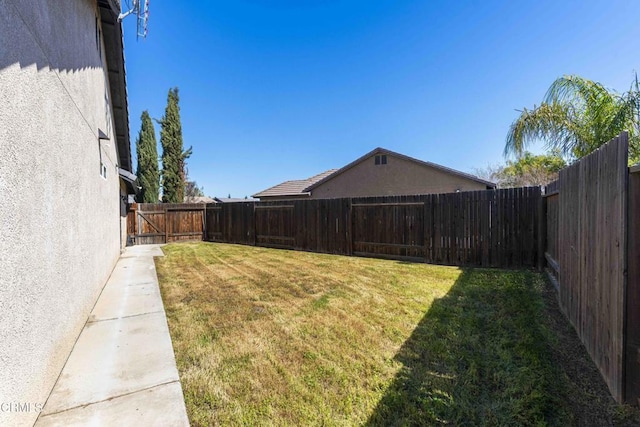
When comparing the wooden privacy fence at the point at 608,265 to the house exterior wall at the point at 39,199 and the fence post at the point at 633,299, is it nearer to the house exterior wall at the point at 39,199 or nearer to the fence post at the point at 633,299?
the fence post at the point at 633,299

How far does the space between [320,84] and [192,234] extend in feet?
37.4

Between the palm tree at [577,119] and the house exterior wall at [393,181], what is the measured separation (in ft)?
24.2

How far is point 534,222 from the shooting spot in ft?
23.3

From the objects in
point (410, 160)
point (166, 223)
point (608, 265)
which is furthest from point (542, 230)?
point (166, 223)

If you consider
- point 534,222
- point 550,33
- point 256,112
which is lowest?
point 534,222

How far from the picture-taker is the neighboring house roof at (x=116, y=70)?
6.58 m

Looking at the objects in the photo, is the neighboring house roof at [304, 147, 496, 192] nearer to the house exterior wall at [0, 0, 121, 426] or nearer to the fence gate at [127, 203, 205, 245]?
the fence gate at [127, 203, 205, 245]

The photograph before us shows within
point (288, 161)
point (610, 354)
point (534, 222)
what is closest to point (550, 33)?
point (534, 222)

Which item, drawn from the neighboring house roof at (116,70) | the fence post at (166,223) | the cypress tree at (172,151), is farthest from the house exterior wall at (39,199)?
the cypress tree at (172,151)

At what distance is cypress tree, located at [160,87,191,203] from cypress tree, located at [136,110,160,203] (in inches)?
45.8

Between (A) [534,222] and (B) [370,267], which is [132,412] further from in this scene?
(A) [534,222]

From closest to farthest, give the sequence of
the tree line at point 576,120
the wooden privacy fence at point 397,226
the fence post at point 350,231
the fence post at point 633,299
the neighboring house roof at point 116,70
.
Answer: the fence post at point 633,299
the tree line at point 576,120
the neighboring house roof at point 116,70
the wooden privacy fence at point 397,226
the fence post at point 350,231

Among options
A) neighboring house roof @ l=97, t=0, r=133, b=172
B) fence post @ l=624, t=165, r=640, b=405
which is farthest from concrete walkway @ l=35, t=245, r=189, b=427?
neighboring house roof @ l=97, t=0, r=133, b=172

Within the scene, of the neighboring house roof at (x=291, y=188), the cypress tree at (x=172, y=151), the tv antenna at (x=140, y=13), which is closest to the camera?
the tv antenna at (x=140, y=13)
